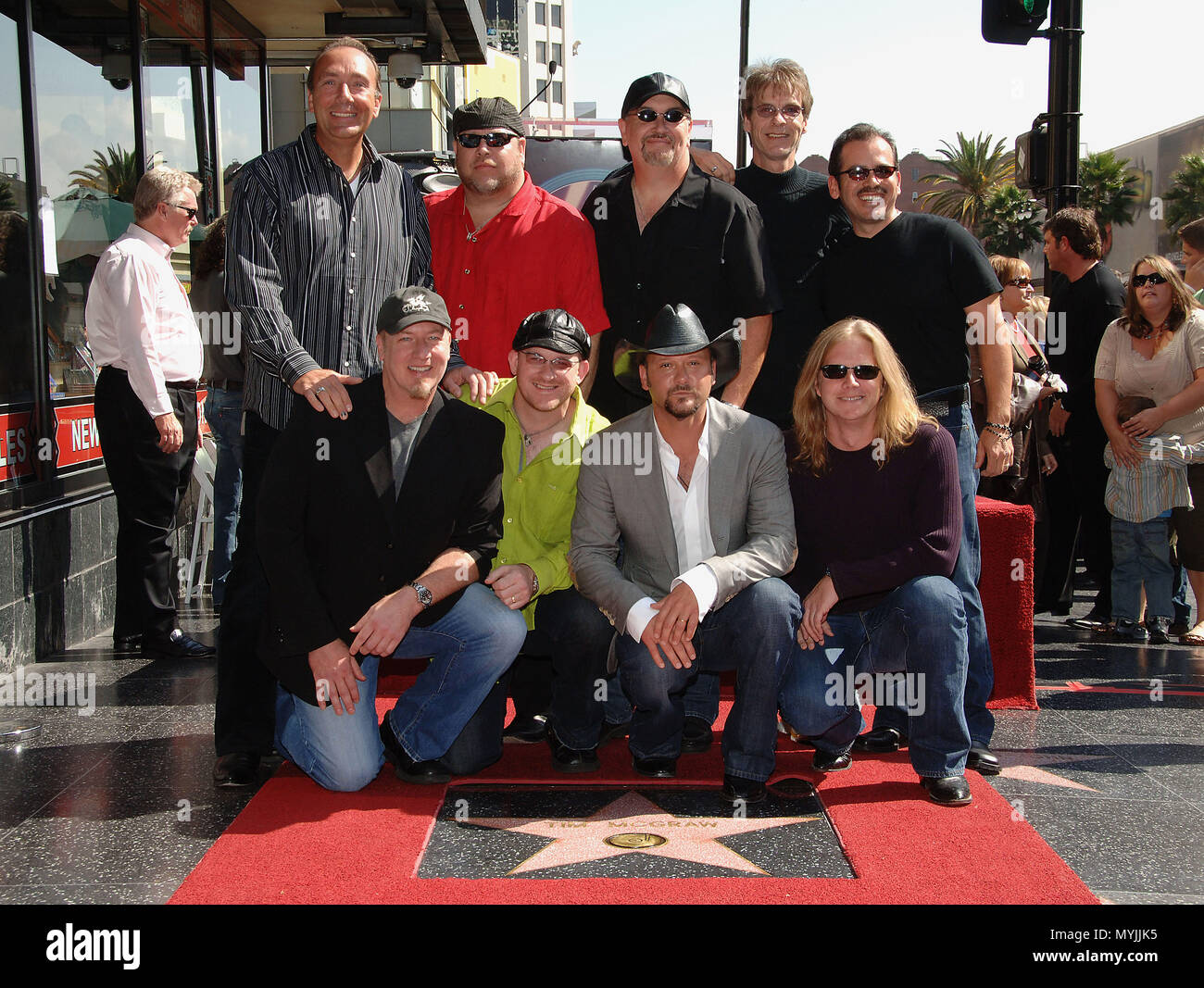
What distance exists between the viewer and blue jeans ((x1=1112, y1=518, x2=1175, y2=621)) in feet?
21.0

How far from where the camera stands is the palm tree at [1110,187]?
182 feet

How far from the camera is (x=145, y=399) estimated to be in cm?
574

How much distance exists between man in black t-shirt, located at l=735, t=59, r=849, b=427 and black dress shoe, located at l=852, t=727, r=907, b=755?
1.33 meters

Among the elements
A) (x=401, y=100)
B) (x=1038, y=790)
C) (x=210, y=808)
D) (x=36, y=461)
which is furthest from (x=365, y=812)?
(x=401, y=100)

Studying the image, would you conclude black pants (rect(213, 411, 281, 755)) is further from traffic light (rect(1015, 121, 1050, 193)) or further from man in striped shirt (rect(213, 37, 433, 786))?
traffic light (rect(1015, 121, 1050, 193))

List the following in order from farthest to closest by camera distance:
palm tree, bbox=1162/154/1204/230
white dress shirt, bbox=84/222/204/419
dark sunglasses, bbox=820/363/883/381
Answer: palm tree, bbox=1162/154/1204/230 < white dress shirt, bbox=84/222/204/419 < dark sunglasses, bbox=820/363/883/381

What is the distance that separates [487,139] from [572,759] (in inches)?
93.0

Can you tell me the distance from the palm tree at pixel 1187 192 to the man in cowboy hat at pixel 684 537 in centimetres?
5037

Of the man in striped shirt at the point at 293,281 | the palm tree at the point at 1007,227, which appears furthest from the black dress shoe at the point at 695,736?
the palm tree at the point at 1007,227

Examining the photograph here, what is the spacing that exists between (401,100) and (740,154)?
28.0ft

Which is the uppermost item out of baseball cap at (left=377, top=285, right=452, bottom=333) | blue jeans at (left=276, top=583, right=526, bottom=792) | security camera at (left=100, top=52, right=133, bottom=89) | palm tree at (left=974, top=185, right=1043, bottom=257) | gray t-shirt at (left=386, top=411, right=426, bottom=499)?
palm tree at (left=974, top=185, right=1043, bottom=257)

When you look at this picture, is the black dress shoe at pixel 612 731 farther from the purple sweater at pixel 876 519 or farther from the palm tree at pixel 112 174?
the palm tree at pixel 112 174

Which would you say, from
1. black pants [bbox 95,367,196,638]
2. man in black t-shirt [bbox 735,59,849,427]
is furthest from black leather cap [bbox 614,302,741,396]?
black pants [bbox 95,367,196,638]

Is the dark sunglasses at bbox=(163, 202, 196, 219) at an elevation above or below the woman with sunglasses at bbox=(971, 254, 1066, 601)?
above
